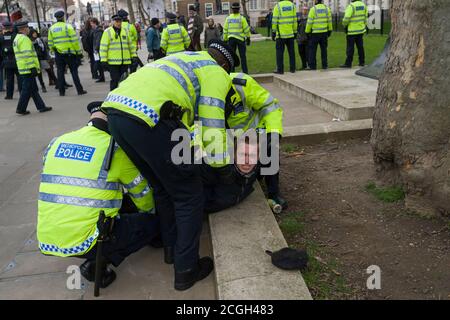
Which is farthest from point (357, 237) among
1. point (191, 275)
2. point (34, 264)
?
point (34, 264)

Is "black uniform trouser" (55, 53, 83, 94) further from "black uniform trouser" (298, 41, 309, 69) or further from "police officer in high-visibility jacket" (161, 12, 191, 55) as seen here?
"black uniform trouser" (298, 41, 309, 69)

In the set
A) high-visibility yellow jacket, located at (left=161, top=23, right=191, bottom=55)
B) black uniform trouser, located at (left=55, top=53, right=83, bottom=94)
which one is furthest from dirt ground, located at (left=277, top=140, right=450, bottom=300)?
black uniform trouser, located at (left=55, top=53, right=83, bottom=94)

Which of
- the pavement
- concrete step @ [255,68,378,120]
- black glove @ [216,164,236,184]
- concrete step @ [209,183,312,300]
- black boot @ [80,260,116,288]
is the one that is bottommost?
the pavement

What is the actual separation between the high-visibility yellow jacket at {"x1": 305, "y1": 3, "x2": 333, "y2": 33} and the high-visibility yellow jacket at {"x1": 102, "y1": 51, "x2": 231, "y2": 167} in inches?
325

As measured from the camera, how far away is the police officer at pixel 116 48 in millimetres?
9281

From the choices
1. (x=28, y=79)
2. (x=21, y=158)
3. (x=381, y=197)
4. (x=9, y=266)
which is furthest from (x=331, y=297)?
(x=28, y=79)

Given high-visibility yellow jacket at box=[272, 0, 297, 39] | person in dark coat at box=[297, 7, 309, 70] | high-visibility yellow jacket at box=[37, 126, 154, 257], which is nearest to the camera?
high-visibility yellow jacket at box=[37, 126, 154, 257]

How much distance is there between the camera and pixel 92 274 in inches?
115

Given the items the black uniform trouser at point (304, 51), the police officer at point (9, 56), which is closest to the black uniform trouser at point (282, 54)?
the black uniform trouser at point (304, 51)

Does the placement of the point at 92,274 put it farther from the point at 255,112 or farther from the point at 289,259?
the point at 255,112

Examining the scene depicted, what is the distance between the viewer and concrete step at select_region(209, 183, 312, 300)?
92.3 inches

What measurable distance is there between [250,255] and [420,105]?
1.59m

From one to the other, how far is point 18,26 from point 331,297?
28.8 ft

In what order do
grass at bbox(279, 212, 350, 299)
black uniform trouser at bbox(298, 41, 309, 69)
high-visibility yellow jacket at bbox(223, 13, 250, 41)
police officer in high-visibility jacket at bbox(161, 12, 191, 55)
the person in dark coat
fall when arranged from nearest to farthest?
grass at bbox(279, 212, 350, 299) < police officer in high-visibility jacket at bbox(161, 12, 191, 55) < high-visibility yellow jacket at bbox(223, 13, 250, 41) < the person in dark coat < black uniform trouser at bbox(298, 41, 309, 69)
